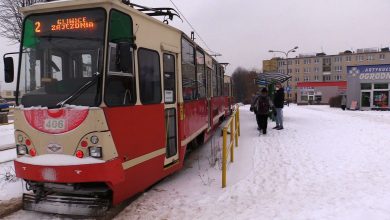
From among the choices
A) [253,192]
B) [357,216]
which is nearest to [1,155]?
[253,192]

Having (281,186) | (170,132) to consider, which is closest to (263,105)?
(281,186)

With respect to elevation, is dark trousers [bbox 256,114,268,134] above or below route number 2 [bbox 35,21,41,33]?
below

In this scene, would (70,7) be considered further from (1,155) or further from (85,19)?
(1,155)

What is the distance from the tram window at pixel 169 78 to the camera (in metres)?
7.23

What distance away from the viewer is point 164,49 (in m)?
7.16

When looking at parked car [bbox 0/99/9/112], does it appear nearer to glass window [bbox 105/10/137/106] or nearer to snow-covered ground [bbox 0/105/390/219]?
snow-covered ground [bbox 0/105/390/219]

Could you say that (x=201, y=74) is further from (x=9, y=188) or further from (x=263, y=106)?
(x=9, y=188)

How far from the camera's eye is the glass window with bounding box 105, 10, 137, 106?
5.50 metres

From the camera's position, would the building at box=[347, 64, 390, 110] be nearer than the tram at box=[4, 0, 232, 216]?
No

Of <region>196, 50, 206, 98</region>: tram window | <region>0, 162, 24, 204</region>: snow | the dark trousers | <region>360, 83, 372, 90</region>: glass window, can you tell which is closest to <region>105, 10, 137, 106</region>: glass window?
<region>0, 162, 24, 204</region>: snow

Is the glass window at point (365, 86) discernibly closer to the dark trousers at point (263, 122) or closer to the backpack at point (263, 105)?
the dark trousers at point (263, 122)

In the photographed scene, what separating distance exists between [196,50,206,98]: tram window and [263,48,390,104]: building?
93.1 m

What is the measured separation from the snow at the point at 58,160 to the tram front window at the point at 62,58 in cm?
72

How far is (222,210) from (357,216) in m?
1.91
